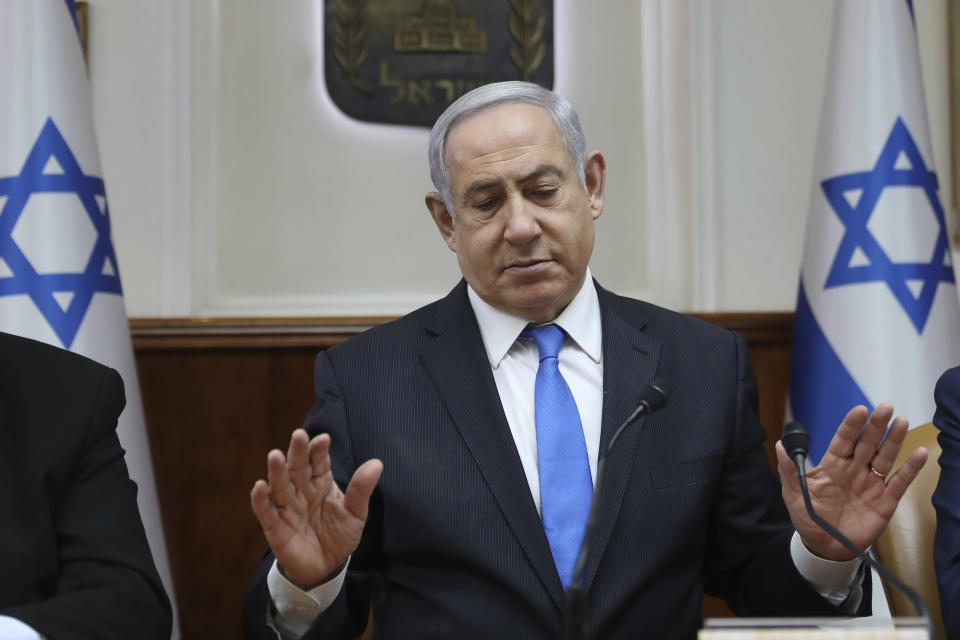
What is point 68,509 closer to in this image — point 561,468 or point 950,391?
point 561,468

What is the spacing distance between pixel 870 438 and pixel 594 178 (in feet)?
2.76

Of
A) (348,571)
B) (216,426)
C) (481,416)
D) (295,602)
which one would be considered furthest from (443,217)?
(216,426)

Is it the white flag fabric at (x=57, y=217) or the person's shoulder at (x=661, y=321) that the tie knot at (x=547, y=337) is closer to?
the person's shoulder at (x=661, y=321)

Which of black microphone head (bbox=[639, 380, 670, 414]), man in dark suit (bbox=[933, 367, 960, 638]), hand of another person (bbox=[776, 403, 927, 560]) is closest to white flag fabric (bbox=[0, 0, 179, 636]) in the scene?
black microphone head (bbox=[639, 380, 670, 414])

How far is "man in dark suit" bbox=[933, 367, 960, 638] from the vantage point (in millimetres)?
1604

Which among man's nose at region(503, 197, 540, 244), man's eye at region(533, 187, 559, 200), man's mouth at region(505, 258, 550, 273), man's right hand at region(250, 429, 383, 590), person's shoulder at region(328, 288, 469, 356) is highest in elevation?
man's eye at region(533, 187, 559, 200)

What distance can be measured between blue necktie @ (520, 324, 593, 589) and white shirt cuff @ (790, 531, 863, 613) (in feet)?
1.19

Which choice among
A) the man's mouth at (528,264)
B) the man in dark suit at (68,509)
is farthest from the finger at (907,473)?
the man in dark suit at (68,509)

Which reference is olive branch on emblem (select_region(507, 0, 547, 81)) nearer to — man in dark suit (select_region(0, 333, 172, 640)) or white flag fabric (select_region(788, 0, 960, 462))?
white flag fabric (select_region(788, 0, 960, 462))

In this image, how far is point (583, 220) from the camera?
2.00 m

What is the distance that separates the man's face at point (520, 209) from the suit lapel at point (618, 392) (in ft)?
0.46

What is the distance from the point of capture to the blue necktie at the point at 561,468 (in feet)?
5.79

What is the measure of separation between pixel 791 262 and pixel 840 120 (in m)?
0.72

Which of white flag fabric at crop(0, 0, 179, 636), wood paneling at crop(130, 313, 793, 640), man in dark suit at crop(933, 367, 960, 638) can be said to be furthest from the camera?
wood paneling at crop(130, 313, 793, 640)
